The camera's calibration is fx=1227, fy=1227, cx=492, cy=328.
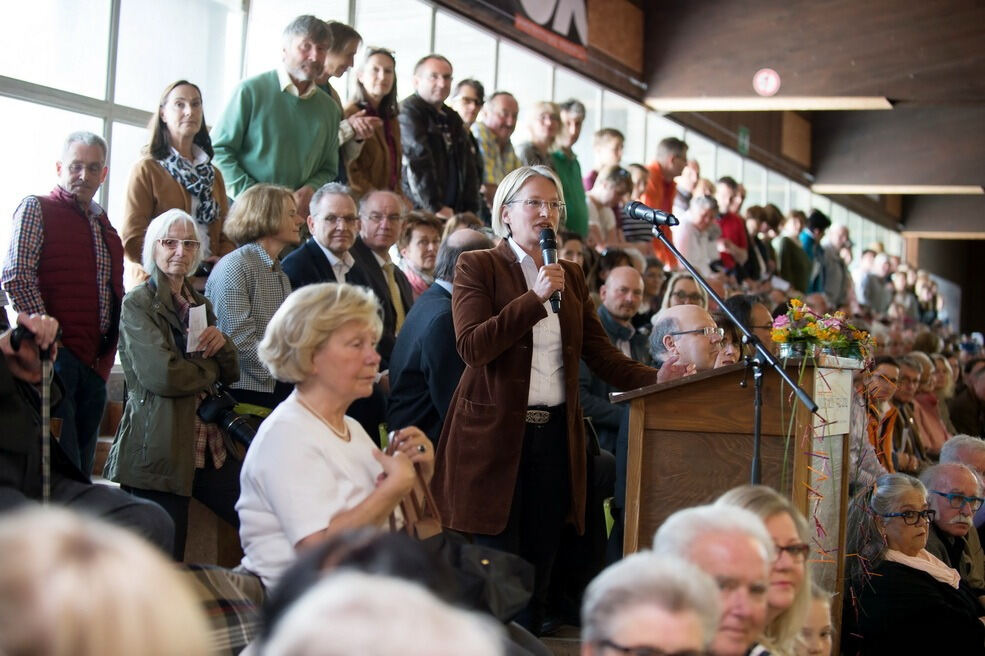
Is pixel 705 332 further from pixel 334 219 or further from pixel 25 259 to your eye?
pixel 25 259

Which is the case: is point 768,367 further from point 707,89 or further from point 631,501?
point 707,89

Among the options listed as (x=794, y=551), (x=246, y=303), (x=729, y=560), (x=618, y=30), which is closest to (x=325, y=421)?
(x=729, y=560)

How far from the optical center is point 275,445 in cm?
246

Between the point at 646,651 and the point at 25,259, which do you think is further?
the point at 25,259

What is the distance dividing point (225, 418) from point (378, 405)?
2.70 ft

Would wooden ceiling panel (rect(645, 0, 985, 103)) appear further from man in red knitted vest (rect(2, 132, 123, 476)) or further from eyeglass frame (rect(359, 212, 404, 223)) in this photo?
man in red knitted vest (rect(2, 132, 123, 476))

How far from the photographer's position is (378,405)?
4.68m

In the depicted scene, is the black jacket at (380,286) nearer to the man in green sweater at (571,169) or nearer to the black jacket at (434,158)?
the black jacket at (434,158)

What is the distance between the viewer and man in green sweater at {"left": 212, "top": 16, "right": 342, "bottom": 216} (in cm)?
514

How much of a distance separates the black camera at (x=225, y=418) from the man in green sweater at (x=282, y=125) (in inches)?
54.3

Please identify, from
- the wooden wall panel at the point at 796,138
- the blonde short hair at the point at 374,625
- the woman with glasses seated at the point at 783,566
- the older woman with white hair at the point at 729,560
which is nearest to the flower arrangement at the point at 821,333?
the woman with glasses seated at the point at 783,566

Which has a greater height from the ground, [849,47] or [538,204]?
[849,47]

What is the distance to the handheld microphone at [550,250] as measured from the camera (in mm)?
3342

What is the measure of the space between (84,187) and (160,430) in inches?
37.5
